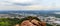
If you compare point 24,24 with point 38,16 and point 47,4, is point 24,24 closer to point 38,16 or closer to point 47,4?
point 38,16

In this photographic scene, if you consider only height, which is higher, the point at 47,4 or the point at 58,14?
the point at 47,4

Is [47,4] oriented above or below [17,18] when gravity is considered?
above

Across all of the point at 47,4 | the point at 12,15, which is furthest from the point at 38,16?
the point at 12,15

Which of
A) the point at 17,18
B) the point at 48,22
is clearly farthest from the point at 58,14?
the point at 17,18

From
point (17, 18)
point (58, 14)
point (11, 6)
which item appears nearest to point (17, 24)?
point (17, 18)

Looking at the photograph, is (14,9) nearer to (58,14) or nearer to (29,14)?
(29,14)

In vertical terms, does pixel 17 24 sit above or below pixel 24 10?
below

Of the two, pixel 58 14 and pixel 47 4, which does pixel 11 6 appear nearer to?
pixel 47 4
